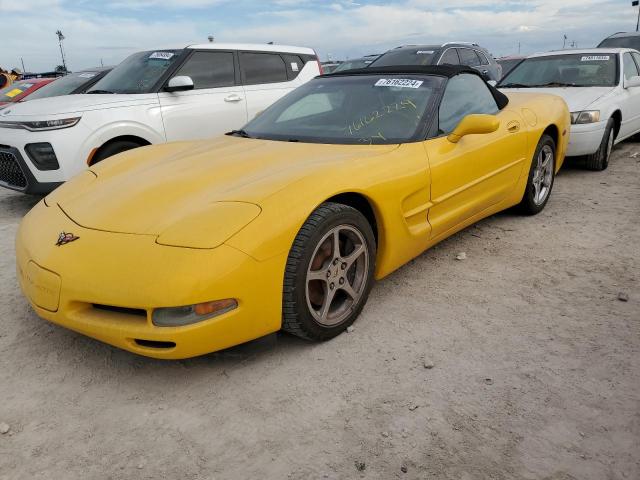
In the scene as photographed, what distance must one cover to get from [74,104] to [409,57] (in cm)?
565

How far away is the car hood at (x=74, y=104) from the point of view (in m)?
4.85

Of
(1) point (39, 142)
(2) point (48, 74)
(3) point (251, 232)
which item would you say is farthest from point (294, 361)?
(2) point (48, 74)

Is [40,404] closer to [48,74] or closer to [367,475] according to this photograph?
[367,475]

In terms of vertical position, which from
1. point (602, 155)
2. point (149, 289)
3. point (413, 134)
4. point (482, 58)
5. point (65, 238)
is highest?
point (482, 58)

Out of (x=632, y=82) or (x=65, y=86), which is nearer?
(x=632, y=82)

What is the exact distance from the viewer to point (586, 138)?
Result: 18.2 feet

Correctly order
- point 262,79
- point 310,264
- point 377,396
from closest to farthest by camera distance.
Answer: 1. point 377,396
2. point 310,264
3. point 262,79

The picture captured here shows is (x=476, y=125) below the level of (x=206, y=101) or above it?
below

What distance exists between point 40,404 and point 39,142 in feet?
10.7

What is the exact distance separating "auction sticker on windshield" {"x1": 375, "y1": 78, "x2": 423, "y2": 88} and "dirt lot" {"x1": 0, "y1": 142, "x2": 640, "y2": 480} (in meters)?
1.25

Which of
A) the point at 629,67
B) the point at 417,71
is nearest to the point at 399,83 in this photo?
the point at 417,71

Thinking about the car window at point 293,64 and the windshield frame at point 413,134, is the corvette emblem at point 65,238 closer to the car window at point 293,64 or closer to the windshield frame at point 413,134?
the windshield frame at point 413,134

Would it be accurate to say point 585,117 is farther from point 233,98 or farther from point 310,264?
point 310,264

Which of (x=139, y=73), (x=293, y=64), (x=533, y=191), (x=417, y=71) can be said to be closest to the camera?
(x=417, y=71)
